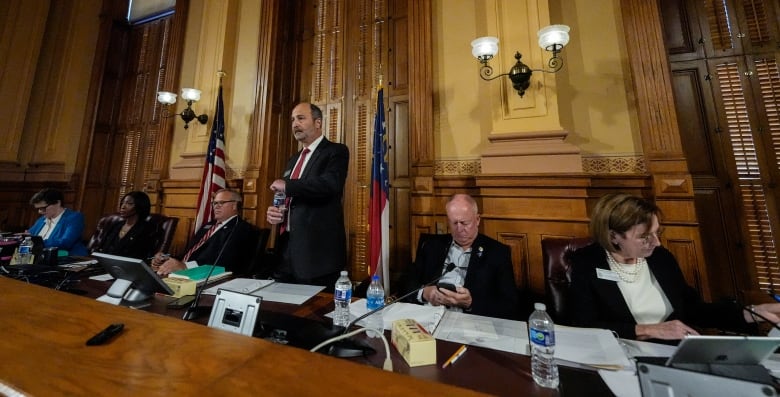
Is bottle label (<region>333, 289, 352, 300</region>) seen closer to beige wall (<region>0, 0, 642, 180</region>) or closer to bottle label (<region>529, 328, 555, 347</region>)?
bottle label (<region>529, 328, 555, 347</region>)

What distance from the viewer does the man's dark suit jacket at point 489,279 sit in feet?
4.68

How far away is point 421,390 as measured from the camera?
0.46 meters

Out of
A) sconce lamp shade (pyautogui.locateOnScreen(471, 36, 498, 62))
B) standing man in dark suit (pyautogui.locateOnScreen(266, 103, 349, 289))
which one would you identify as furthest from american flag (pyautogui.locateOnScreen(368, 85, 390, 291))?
sconce lamp shade (pyautogui.locateOnScreen(471, 36, 498, 62))

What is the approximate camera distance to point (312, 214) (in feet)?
5.69

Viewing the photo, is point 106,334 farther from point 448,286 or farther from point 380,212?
point 380,212

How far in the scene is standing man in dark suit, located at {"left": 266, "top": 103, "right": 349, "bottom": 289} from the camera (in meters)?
1.65

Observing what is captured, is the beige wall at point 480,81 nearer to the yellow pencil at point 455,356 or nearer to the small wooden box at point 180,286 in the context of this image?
the yellow pencil at point 455,356

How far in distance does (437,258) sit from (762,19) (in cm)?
335

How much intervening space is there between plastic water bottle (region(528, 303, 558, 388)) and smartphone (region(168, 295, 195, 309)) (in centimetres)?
131

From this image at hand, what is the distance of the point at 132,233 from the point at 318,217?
2035mm

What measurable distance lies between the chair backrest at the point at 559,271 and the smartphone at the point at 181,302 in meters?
1.73

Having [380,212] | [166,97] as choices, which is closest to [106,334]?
[380,212]

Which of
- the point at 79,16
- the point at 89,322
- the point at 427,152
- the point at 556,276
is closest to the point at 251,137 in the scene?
the point at 427,152

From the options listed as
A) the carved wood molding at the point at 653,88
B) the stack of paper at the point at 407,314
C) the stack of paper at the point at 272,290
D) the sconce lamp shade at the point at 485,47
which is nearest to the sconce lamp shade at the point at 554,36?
the sconce lamp shade at the point at 485,47
